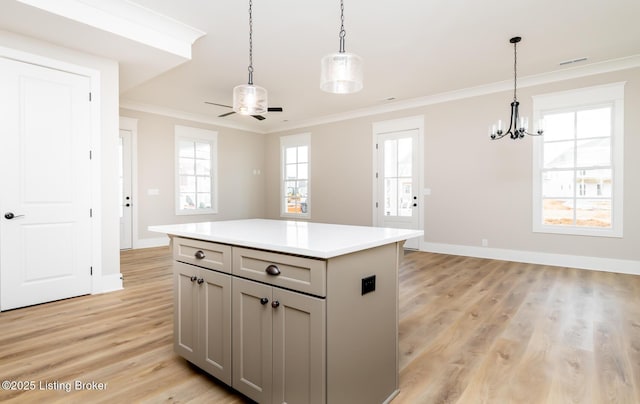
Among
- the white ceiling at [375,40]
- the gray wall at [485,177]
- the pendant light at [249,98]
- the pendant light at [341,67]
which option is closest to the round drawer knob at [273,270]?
the pendant light at [341,67]

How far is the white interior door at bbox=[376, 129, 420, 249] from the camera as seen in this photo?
20.2ft

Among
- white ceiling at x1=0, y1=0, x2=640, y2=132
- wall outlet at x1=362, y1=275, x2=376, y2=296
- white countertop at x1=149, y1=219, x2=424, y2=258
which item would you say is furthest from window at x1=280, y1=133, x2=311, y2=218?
wall outlet at x1=362, y1=275, x2=376, y2=296

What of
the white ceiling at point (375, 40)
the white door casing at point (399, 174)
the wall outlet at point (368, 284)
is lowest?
the wall outlet at point (368, 284)

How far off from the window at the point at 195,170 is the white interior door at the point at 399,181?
3.80 metres

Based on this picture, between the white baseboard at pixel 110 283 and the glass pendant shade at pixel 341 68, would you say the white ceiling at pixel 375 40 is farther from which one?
the white baseboard at pixel 110 283

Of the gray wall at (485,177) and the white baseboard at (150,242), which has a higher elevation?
the gray wall at (485,177)

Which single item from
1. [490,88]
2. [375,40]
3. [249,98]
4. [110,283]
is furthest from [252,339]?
[490,88]

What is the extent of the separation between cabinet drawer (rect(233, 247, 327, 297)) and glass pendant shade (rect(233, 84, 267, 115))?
137cm

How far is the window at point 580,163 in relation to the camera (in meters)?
4.38

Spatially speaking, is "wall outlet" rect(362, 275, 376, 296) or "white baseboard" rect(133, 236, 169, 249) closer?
"wall outlet" rect(362, 275, 376, 296)

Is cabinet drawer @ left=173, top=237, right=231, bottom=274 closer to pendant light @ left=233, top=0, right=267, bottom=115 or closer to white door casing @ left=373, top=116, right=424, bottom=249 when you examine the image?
pendant light @ left=233, top=0, right=267, bottom=115

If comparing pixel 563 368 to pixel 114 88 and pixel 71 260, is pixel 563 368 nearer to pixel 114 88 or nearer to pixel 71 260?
pixel 71 260

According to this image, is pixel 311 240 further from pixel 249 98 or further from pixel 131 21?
pixel 131 21

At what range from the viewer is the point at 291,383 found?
1430mm
